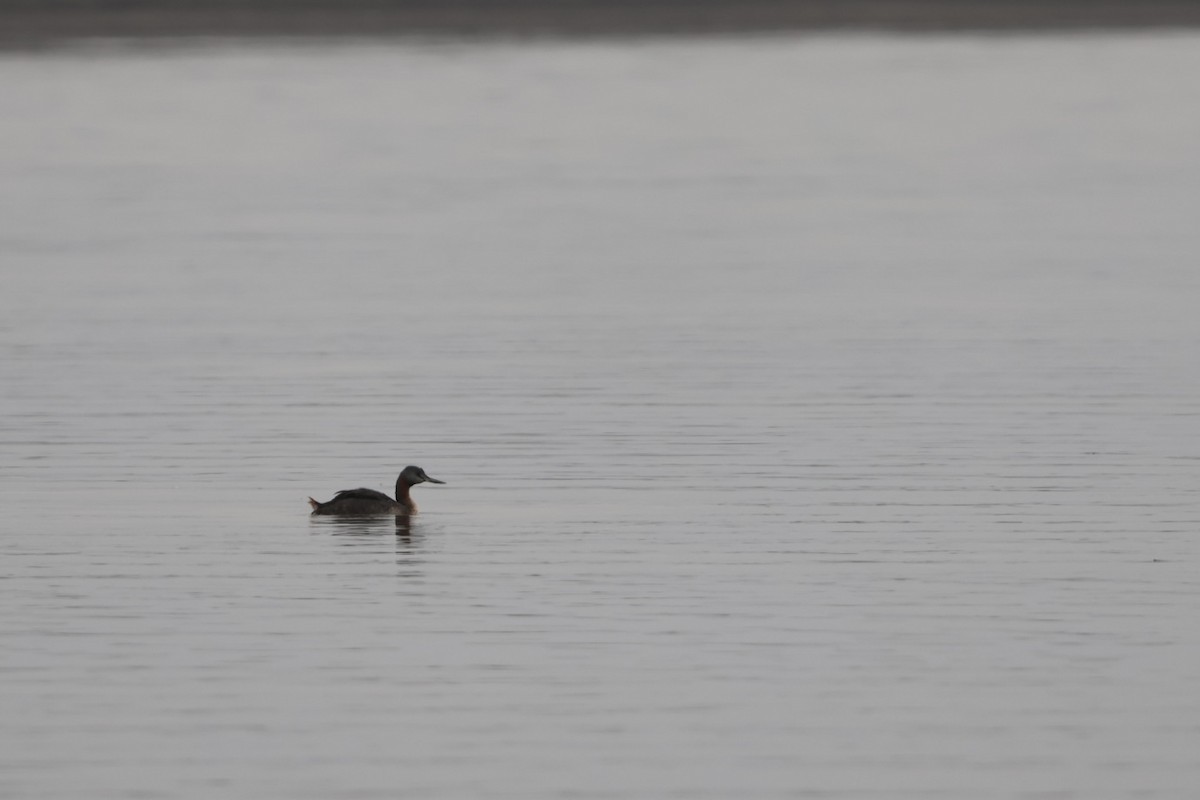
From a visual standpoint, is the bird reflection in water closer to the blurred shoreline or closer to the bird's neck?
the bird's neck

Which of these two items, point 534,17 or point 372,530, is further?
point 534,17

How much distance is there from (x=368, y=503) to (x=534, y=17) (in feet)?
274

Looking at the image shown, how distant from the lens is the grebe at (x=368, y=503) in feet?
46.5

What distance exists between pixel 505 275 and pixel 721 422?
362 inches

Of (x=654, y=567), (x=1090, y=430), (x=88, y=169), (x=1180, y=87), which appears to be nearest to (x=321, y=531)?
(x=654, y=567)

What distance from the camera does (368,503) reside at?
14305 mm

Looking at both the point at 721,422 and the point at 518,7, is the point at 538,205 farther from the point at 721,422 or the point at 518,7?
the point at 518,7

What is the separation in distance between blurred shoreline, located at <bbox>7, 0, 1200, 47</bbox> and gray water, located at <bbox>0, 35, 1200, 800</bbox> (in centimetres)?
5686

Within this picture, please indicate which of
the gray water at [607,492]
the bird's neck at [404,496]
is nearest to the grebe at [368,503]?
the bird's neck at [404,496]

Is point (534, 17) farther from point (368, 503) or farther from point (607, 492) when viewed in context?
point (368, 503)

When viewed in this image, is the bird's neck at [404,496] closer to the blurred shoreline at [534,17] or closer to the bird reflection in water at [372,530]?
the bird reflection in water at [372,530]

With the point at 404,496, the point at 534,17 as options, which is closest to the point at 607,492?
the point at 404,496

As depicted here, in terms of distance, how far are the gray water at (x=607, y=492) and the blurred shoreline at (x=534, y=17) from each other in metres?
56.9

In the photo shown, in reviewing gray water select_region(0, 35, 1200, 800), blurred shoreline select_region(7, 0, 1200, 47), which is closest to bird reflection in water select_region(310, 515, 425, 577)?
gray water select_region(0, 35, 1200, 800)
